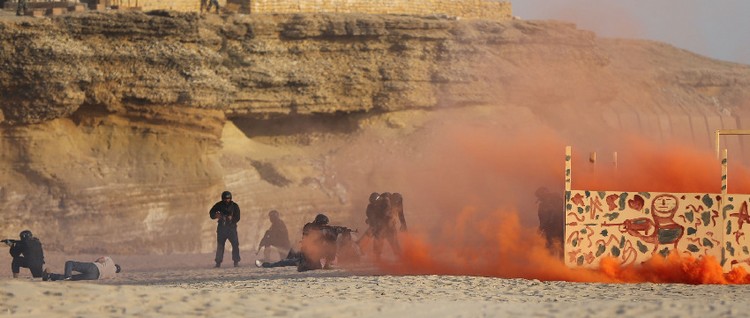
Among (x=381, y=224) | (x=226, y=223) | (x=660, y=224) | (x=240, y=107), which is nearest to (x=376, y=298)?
(x=660, y=224)

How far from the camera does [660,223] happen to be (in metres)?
21.6

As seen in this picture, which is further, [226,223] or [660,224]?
[226,223]

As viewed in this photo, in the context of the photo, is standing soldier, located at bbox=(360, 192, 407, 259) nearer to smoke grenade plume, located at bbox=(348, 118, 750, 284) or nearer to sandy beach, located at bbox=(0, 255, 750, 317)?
smoke grenade plume, located at bbox=(348, 118, 750, 284)

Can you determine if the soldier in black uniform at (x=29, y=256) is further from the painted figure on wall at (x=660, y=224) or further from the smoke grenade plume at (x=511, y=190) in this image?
the painted figure on wall at (x=660, y=224)

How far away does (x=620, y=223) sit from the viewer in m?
21.6

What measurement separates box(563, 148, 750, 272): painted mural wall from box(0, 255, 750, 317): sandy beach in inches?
25.4

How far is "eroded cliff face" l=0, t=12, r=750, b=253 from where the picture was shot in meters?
32.2

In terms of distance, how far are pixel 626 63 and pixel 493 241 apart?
31.9m

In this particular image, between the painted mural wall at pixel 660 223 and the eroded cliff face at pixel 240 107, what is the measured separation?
12.5 meters

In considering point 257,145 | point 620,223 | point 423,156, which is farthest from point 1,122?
point 620,223

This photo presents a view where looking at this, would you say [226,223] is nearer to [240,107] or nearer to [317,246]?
[317,246]

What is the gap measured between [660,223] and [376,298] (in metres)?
4.43

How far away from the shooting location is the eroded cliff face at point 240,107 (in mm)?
32156

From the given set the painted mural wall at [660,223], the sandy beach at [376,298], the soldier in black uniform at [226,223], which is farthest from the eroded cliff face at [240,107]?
the painted mural wall at [660,223]
